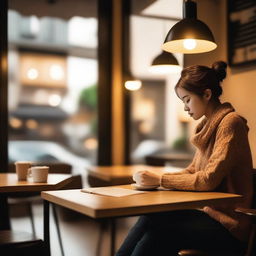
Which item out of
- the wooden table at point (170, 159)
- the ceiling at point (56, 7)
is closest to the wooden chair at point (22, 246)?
the wooden table at point (170, 159)

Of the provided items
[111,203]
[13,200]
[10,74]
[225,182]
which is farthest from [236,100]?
[10,74]

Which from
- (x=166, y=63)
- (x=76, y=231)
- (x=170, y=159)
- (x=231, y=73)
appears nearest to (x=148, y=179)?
Result: (x=231, y=73)

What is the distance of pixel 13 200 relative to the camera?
3.44 metres

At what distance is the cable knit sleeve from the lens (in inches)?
67.7

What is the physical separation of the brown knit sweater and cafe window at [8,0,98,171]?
2.54 m

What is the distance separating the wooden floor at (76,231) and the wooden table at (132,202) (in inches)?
64.9

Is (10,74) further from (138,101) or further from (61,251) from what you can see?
(61,251)

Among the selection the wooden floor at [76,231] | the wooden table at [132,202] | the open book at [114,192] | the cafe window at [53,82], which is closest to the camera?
the wooden table at [132,202]

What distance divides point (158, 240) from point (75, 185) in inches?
59.3

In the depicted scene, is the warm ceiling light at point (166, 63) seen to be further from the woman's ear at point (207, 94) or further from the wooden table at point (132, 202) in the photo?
the wooden table at point (132, 202)

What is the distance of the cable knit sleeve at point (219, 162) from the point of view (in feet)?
5.64

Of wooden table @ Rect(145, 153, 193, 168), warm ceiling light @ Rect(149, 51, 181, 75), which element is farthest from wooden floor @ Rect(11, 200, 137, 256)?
warm ceiling light @ Rect(149, 51, 181, 75)

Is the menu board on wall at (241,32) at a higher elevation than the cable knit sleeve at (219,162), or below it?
higher

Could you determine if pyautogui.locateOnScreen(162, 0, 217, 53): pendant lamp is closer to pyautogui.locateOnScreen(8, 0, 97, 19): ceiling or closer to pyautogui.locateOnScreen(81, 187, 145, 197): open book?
pyautogui.locateOnScreen(81, 187, 145, 197): open book
